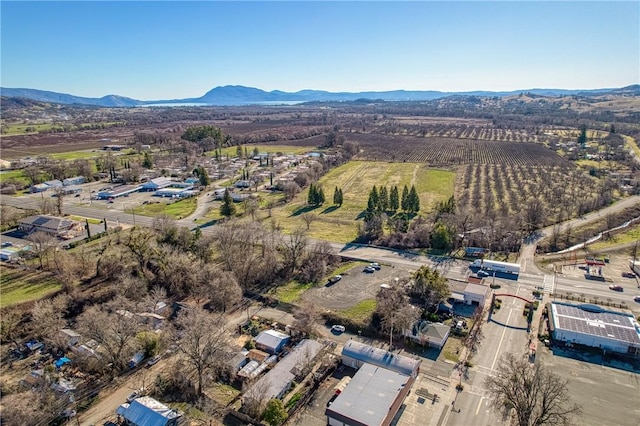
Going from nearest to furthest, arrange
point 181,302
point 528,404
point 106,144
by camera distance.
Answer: point 528,404 < point 181,302 < point 106,144

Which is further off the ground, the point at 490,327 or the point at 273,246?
the point at 273,246

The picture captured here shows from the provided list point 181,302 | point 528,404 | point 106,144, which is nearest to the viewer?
point 528,404

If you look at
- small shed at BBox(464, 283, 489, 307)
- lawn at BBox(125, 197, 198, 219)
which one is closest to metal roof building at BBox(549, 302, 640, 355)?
small shed at BBox(464, 283, 489, 307)

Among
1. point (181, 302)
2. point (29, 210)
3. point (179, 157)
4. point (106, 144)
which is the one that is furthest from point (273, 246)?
point (106, 144)

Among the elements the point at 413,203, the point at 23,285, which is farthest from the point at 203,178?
the point at 23,285

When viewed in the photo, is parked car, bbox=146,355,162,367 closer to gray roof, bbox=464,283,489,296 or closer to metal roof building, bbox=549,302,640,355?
gray roof, bbox=464,283,489,296

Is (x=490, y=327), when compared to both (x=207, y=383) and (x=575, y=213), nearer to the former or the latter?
(x=207, y=383)

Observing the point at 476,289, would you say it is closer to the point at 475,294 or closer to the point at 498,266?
the point at 475,294
